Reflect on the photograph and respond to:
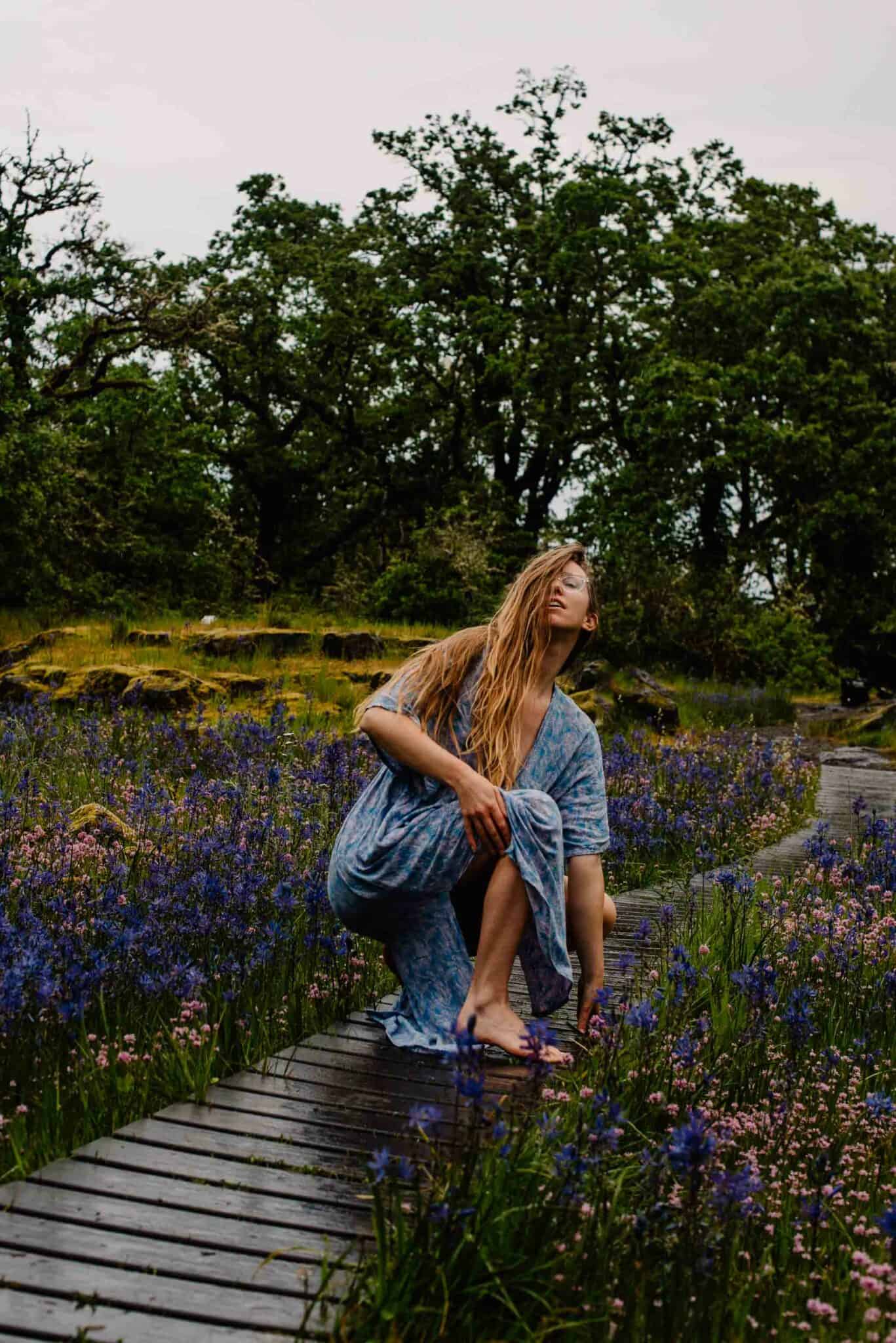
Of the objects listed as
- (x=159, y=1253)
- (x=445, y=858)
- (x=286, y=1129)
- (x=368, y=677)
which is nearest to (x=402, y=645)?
(x=368, y=677)

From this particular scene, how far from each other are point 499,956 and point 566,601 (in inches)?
41.1

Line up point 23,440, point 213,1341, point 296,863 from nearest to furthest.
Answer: point 213,1341, point 296,863, point 23,440

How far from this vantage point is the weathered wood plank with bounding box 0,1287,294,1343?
6.89 feet

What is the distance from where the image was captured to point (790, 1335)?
229 cm

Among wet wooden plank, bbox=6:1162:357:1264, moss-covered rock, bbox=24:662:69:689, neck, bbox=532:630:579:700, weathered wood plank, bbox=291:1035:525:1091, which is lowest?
weathered wood plank, bbox=291:1035:525:1091

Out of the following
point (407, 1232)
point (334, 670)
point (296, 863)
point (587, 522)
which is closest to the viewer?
point (407, 1232)

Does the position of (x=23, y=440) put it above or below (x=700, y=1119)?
above

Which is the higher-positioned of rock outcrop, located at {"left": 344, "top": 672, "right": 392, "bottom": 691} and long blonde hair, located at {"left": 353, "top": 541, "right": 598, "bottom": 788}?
long blonde hair, located at {"left": 353, "top": 541, "right": 598, "bottom": 788}

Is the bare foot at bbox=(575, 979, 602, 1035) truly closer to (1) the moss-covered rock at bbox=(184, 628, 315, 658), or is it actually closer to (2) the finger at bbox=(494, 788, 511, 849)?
(2) the finger at bbox=(494, 788, 511, 849)

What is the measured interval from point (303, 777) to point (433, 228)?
69.0ft

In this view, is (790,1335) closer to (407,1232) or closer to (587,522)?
(407,1232)

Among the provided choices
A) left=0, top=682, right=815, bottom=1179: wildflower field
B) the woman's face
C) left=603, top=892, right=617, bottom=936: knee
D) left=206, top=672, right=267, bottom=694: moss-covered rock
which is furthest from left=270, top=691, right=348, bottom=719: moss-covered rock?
the woman's face

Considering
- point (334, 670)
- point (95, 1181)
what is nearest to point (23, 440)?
point (334, 670)

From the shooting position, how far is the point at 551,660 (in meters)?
4.00
